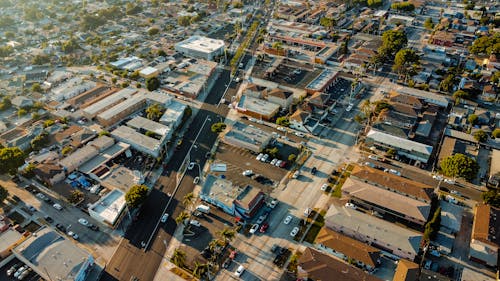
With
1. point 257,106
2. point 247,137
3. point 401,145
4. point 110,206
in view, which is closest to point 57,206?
point 110,206

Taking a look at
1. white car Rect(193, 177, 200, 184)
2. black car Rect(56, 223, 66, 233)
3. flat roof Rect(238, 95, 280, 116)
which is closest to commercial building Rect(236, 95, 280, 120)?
flat roof Rect(238, 95, 280, 116)

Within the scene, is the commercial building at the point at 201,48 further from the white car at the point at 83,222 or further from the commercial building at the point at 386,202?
the commercial building at the point at 386,202

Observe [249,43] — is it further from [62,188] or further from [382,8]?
[62,188]

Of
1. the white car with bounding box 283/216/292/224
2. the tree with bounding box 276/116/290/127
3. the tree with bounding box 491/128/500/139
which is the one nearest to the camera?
the white car with bounding box 283/216/292/224

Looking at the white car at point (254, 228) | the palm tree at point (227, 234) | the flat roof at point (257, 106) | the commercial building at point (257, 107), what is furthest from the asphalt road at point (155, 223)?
the white car at point (254, 228)

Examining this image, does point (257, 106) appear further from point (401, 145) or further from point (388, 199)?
point (388, 199)

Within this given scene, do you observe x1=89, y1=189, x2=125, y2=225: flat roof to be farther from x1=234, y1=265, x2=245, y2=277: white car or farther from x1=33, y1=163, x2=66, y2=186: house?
x1=234, y1=265, x2=245, y2=277: white car
